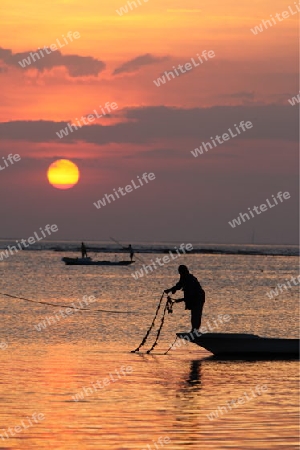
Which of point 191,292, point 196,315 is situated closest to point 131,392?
point 191,292

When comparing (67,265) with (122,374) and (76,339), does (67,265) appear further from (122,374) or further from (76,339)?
(122,374)

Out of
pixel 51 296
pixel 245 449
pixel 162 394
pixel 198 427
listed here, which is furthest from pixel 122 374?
pixel 51 296

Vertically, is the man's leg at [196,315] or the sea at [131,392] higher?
the man's leg at [196,315]

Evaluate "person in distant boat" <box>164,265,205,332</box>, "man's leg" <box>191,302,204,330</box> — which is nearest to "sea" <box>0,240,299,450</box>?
"man's leg" <box>191,302,204,330</box>

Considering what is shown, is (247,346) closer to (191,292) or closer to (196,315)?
(196,315)

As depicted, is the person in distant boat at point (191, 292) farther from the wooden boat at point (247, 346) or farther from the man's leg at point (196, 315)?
the wooden boat at point (247, 346)

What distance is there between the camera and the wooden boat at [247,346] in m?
24.1

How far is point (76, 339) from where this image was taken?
2855 centimetres

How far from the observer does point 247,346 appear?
24.2 meters

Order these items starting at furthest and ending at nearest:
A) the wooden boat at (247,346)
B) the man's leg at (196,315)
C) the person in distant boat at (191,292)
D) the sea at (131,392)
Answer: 1. the wooden boat at (247,346)
2. the man's leg at (196,315)
3. the person in distant boat at (191,292)
4. the sea at (131,392)

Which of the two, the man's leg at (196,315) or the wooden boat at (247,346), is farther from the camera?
the wooden boat at (247,346)

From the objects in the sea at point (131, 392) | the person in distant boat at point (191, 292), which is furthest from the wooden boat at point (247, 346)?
→ the person in distant boat at point (191, 292)

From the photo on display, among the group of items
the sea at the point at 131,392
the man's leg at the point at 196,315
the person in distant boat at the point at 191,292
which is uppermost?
the person in distant boat at the point at 191,292

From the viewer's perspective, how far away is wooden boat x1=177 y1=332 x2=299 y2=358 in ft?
78.9
